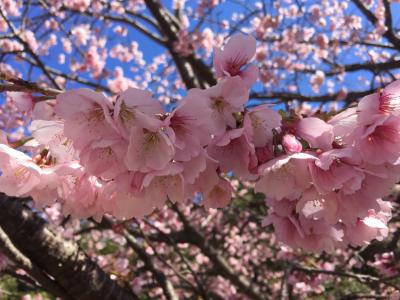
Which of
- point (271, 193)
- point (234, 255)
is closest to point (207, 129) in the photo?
point (271, 193)

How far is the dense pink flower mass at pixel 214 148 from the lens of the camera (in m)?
0.80

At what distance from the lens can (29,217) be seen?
1.75m

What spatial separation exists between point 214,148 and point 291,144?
17 centimetres

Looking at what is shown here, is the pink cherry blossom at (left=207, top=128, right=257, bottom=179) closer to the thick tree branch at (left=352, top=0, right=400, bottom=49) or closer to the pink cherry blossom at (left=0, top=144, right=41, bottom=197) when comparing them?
the pink cherry blossom at (left=0, top=144, right=41, bottom=197)

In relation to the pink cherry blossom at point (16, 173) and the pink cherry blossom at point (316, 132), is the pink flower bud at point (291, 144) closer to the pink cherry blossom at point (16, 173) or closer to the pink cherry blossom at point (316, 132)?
the pink cherry blossom at point (316, 132)

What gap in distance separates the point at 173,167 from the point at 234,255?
23.4ft

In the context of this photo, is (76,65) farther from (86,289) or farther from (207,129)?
(207,129)

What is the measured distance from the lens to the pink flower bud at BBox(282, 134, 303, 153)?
85 centimetres

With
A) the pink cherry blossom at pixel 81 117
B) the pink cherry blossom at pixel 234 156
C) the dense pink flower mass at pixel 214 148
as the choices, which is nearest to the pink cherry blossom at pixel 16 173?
the dense pink flower mass at pixel 214 148

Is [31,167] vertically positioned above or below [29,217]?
above

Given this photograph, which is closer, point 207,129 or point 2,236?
point 207,129

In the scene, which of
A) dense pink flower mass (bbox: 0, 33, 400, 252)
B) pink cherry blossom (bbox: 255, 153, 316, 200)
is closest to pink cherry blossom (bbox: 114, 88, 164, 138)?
dense pink flower mass (bbox: 0, 33, 400, 252)

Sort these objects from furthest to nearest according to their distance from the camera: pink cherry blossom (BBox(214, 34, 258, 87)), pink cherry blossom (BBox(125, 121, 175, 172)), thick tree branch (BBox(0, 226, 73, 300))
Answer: thick tree branch (BBox(0, 226, 73, 300)) < pink cherry blossom (BBox(214, 34, 258, 87)) < pink cherry blossom (BBox(125, 121, 175, 172))

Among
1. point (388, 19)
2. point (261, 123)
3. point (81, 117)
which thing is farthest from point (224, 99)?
point (388, 19)
